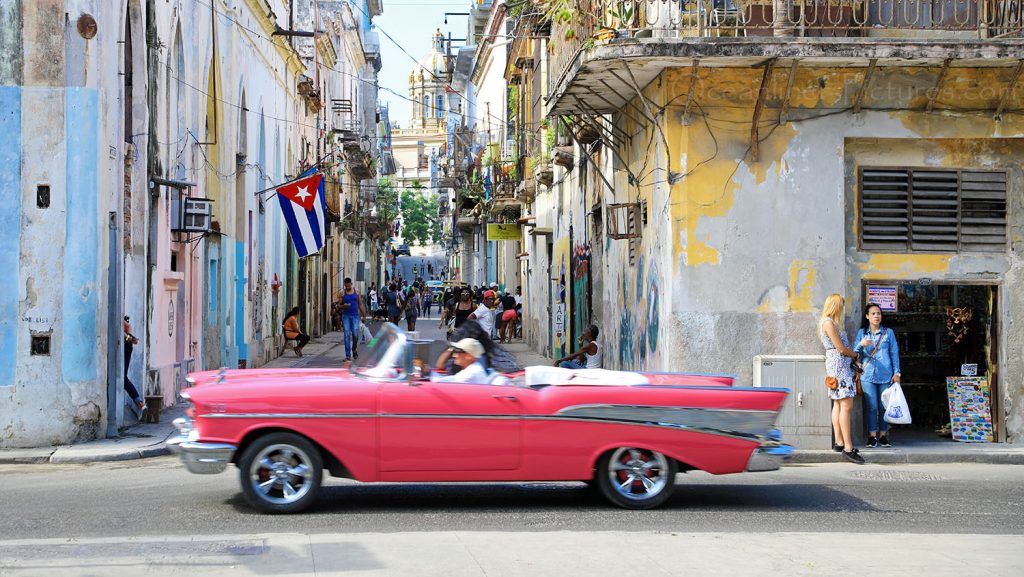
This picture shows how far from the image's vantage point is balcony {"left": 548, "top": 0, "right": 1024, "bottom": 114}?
521 inches

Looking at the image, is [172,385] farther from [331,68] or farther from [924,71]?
[331,68]

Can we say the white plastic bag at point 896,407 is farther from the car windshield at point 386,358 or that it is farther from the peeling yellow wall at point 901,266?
the car windshield at point 386,358

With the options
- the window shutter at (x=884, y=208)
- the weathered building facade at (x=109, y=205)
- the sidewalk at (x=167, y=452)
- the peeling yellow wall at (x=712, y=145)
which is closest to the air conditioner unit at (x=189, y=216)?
the weathered building facade at (x=109, y=205)

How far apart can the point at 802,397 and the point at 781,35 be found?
3.94m

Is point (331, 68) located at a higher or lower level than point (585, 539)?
higher

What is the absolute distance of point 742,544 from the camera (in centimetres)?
812

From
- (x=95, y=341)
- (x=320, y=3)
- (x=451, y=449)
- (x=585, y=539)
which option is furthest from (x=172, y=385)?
(x=320, y=3)

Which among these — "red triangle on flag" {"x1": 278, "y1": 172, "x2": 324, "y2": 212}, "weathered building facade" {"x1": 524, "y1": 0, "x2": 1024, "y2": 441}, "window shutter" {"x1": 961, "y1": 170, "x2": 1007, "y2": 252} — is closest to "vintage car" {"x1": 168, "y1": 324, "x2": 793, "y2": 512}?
"weathered building facade" {"x1": 524, "y1": 0, "x2": 1024, "y2": 441}

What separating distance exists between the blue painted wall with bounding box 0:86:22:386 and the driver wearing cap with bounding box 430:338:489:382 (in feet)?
20.5

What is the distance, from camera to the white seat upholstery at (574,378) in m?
9.72

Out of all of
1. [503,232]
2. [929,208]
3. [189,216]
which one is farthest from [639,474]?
[503,232]

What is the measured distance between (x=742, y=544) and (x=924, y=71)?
7990 millimetres

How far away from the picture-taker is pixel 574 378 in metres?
9.84

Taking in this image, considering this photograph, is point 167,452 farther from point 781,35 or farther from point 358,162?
point 358,162
